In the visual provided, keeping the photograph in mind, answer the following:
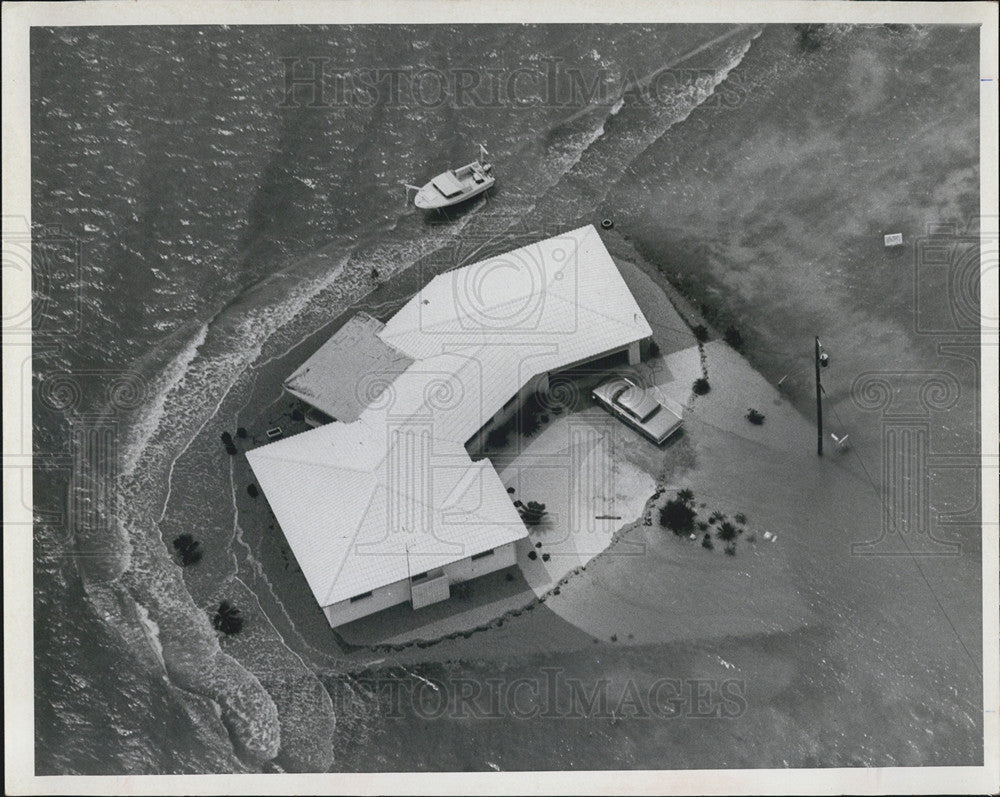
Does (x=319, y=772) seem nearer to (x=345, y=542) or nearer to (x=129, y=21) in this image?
(x=345, y=542)

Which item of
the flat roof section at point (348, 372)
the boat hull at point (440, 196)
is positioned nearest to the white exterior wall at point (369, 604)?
the flat roof section at point (348, 372)

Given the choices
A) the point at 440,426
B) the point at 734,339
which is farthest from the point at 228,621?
the point at 734,339

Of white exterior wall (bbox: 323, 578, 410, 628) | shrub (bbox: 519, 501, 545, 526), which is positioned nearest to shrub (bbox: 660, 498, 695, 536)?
shrub (bbox: 519, 501, 545, 526)

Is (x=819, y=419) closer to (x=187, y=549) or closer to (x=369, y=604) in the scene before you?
(x=369, y=604)

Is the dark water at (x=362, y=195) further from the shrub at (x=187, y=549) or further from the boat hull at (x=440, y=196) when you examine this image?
the boat hull at (x=440, y=196)

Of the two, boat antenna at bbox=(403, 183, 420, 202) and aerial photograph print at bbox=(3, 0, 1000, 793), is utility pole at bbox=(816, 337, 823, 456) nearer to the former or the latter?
aerial photograph print at bbox=(3, 0, 1000, 793)

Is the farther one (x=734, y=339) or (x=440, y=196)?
(x=440, y=196)
